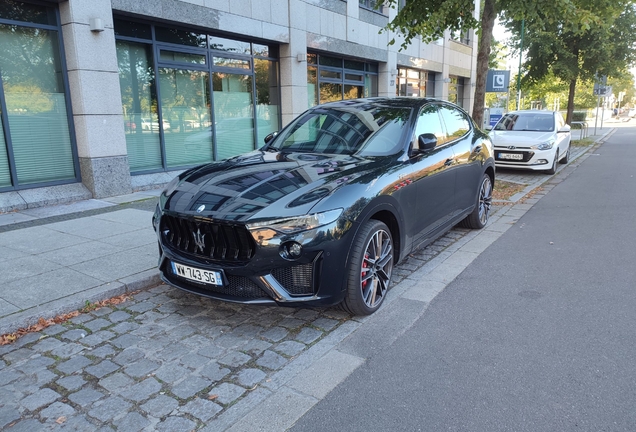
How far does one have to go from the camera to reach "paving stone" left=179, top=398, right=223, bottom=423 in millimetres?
2672

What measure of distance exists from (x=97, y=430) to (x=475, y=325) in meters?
2.73

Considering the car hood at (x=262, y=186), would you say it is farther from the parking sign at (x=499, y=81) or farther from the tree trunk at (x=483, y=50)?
the parking sign at (x=499, y=81)

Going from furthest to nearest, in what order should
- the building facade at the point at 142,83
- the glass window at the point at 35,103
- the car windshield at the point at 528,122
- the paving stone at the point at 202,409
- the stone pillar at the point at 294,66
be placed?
the car windshield at the point at 528,122 → the stone pillar at the point at 294,66 → the building facade at the point at 142,83 → the glass window at the point at 35,103 → the paving stone at the point at 202,409

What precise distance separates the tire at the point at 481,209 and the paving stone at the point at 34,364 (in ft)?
17.2

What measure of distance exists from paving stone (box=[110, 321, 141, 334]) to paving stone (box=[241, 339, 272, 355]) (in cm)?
98

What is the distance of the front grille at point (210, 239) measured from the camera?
3.41m

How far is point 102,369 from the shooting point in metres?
3.18

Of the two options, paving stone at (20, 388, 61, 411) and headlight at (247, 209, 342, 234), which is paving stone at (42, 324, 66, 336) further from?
headlight at (247, 209, 342, 234)

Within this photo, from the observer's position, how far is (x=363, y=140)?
465cm

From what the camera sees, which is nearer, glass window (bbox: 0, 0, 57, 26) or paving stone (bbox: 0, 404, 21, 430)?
paving stone (bbox: 0, 404, 21, 430)

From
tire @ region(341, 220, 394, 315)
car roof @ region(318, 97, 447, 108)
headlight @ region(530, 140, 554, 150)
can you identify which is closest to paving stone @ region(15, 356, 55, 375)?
tire @ region(341, 220, 394, 315)

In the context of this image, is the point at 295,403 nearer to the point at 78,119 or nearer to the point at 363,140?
the point at 363,140

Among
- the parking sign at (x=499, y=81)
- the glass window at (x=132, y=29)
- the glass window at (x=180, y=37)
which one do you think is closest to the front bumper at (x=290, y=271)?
the glass window at (x=132, y=29)

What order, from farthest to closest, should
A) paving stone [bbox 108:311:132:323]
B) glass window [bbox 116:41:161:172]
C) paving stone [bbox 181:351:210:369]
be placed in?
glass window [bbox 116:41:161:172], paving stone [bbox 108:311:132:323], paving stone [bbox 181:351:210:369]
